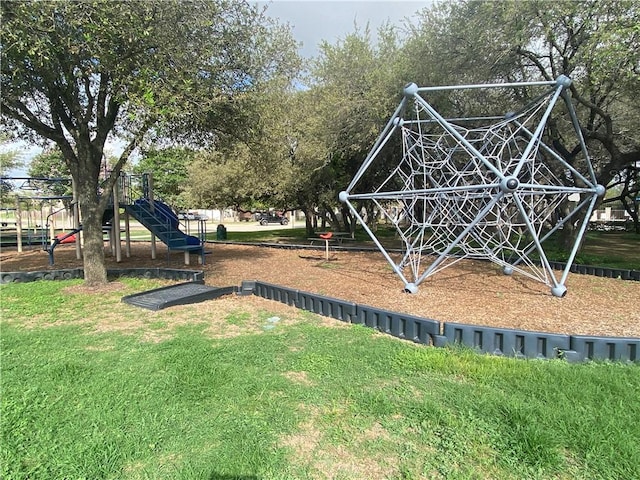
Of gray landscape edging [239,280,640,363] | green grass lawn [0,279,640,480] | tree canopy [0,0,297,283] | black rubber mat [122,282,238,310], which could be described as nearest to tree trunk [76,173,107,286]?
tree canopy [0,0,297,283]

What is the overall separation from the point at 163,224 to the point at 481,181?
8968 millimetres

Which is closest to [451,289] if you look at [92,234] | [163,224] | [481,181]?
[481,181]

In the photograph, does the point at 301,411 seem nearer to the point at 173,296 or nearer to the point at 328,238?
the point at 173,296

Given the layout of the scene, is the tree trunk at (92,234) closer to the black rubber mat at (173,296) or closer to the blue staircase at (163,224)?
the black rubber mat at (173,296)

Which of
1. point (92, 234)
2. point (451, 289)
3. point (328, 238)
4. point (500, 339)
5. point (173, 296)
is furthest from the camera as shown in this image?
point (328, 238)

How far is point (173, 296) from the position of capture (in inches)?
282

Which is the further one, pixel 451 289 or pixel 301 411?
pixel 451 289

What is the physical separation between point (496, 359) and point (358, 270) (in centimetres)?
655

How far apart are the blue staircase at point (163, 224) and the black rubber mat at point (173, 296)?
3.78m

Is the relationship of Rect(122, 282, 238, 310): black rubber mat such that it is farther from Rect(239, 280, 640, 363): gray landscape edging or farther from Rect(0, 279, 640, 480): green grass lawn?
Rect(239, 280, 640, 363): gray landscape edging

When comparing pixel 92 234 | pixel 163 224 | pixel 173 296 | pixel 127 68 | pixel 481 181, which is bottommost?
pixel 173 296

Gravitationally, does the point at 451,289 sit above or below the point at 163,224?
below

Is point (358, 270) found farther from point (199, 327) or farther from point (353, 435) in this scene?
point (353, 435)

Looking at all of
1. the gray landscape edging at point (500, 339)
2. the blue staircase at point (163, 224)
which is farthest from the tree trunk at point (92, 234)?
the gray landscape edging at point (500, 339)
